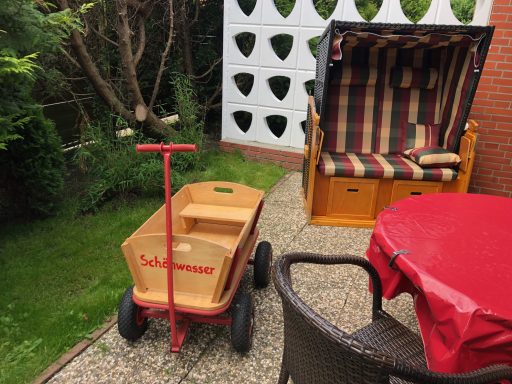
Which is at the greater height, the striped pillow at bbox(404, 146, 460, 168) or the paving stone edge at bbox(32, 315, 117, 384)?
the striped pillow at bbox(404, 146, 460, 168)

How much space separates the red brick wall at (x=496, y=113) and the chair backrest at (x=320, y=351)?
12.4ft

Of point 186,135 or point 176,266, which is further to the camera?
point 186,135

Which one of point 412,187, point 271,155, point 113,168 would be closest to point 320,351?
point 412,187

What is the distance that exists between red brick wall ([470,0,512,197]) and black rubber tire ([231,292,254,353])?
341 centimetres

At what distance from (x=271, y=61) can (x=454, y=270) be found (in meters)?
4.32

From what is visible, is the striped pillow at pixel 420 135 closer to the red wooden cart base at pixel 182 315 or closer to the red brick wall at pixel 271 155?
the red brick wall at pixel 271 155

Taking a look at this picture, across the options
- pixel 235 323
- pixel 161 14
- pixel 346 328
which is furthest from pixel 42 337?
pixel 161 14

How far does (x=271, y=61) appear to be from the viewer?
532 centimetres

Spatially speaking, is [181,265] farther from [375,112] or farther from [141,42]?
[141,42]

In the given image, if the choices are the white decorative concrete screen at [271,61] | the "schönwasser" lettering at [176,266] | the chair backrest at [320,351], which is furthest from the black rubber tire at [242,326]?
the white decorative concrete screen at [271,61]

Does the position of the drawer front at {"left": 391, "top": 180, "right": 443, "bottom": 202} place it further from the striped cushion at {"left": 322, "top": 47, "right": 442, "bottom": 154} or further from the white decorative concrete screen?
the white decorative concrete screen

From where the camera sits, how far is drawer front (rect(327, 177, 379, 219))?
3934 mm

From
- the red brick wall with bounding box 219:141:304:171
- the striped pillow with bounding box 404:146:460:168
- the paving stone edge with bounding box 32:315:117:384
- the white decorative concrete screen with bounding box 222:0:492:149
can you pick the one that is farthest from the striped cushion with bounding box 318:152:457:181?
the paving stone edge with bounding box 32:315:117:384

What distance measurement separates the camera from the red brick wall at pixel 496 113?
13.0ft
